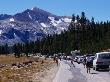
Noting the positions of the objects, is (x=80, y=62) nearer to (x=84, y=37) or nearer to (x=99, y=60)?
(x=99, y=60)

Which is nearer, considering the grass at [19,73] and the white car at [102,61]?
the grass at [19,73]

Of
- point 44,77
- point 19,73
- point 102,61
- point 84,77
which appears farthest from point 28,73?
point 84,77

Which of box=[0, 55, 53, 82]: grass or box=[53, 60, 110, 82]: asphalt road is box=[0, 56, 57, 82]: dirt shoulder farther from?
box=[53, 60, 110, 82]: asphalt road

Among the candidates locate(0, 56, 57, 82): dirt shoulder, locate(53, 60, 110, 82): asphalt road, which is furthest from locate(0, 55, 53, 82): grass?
locate(53, 60, 110, 82): asphalt road

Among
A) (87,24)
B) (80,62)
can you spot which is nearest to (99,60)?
(80,62)

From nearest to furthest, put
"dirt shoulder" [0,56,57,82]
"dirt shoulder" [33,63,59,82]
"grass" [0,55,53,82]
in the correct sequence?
"dirt shoulder" [33,63,59,82] < "dirt shoulder" [0,56,57,82] < "grass" [0,55,53,82]

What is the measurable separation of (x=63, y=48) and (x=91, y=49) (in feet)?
253

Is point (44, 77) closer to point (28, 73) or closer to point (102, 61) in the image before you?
point (102, 61)

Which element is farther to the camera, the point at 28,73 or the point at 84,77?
the point at 28,73

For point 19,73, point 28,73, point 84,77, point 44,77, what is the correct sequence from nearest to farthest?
1. point 84,77
2. point 44,77
3. point 28,73
4. point 19,73

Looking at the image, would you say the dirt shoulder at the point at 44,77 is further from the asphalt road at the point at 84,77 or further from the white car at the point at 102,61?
the white car at the point at 102,61

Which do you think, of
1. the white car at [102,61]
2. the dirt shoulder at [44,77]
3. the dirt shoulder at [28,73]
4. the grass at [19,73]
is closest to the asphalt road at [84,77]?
the dirt shoulder at [44,77]

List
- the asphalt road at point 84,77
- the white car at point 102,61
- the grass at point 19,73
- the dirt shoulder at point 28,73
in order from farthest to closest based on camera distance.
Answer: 1. the white car at point 102,61
2. the grass at point 19,73
3. the dirt shoulder at point 28,73
4. the asphalt road at point 84,77

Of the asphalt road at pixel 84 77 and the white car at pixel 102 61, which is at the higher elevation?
the white car at pixel 102 61
